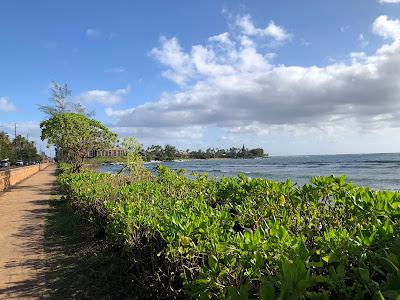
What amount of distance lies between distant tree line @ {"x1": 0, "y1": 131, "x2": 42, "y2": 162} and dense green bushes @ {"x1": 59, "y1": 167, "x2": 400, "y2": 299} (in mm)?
77550

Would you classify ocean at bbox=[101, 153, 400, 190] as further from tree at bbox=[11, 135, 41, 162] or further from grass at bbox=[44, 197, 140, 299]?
tree at bbox=[11, 135, 41, 162]

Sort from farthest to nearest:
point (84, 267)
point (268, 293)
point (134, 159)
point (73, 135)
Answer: point (73, 135), point (134, 159), point (84, 267), point (268, 293)

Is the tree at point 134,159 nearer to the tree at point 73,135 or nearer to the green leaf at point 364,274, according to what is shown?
the tree at point 73,135

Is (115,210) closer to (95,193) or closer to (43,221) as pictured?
(95,193)

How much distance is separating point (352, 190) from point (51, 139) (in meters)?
21.5

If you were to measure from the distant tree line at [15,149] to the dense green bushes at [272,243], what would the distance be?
77550 mm

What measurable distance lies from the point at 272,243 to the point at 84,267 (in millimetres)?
4337

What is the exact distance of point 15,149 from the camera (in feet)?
300

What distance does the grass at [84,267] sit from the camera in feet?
16.0

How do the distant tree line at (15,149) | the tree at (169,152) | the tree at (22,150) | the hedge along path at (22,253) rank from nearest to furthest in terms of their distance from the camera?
1. the hedge along path at (22,253)
2. the distant tree line at (15,149)
3. the tree at (22,150)
4. the tree at (169,152)

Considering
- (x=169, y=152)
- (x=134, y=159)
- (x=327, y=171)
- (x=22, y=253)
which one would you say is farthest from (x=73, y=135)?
(x=169, y=152)

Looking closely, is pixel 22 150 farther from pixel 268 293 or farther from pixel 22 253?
pixel 268 293

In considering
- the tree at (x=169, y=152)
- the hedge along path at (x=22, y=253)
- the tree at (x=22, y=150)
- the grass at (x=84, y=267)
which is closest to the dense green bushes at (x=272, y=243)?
the grass at (x=84, y=267)

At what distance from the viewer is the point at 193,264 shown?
306 cm
